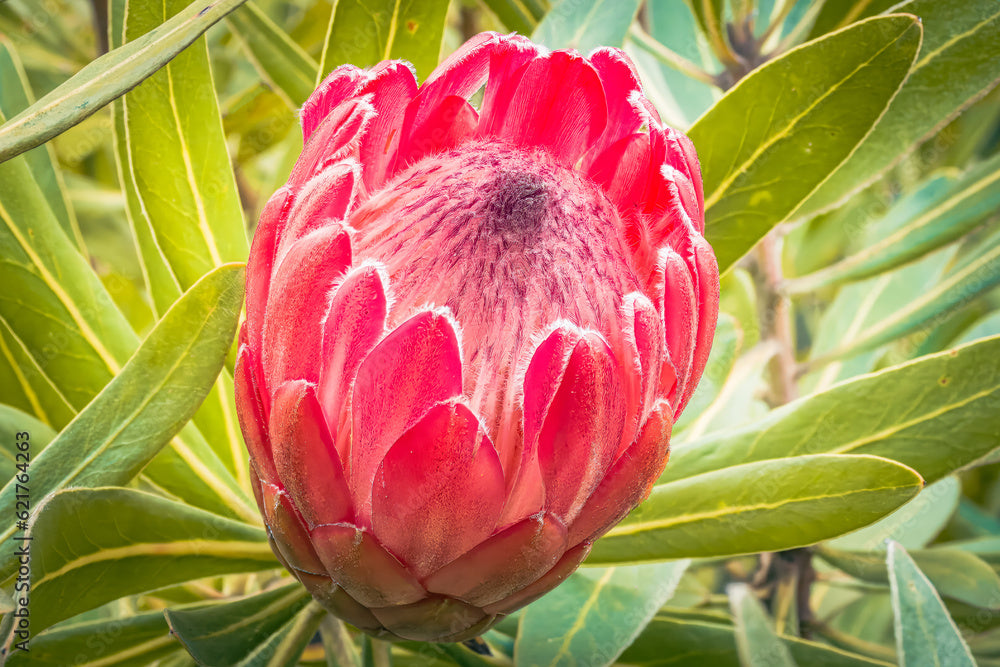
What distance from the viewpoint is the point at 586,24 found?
1623 millimetres

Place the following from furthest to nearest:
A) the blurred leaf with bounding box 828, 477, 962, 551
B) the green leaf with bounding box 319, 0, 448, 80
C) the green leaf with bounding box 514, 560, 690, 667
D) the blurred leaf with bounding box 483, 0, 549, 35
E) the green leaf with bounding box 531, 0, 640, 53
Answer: the blurred leaf with bounding box 828, 477, 962, 551
the blurred leaf with bounding box 483, 0, 549, 35
the green leaf with bounding box 531, 0, 640, 53
the green leaf with bounding box 319, 0, 448, 80
the green leaf with bounding box 514, 560, 690, 667

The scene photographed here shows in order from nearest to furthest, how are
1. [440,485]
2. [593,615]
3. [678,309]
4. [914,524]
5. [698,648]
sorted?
[440,485] < [678,309] < [593,615] < [698,648] < [914,524]

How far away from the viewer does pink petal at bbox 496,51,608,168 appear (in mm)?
1202

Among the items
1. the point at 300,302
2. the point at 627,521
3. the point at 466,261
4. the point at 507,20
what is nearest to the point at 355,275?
the point at 300,302

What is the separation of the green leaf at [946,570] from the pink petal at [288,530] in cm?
128

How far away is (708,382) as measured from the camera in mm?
1870

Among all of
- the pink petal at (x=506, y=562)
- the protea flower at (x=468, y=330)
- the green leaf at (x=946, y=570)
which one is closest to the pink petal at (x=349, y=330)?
the protea flower at (x=468, y=330)

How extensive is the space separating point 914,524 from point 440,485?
1.65 m

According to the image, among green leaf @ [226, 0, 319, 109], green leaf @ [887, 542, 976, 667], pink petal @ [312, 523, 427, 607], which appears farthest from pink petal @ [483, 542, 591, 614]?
green leaf @ [226, 0, 319, 109]

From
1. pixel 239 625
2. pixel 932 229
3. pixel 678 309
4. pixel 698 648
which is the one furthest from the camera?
pixel 932 229

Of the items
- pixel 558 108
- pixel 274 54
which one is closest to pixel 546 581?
pixel 558 108

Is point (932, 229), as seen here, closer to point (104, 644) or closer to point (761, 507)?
point (761, 507)

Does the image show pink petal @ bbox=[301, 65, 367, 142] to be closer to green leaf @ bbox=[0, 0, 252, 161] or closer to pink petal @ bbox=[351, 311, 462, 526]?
green leaf @ bbox=[0, 0, 252, 161]

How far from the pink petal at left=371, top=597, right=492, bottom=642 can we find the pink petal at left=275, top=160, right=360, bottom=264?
44 cm
